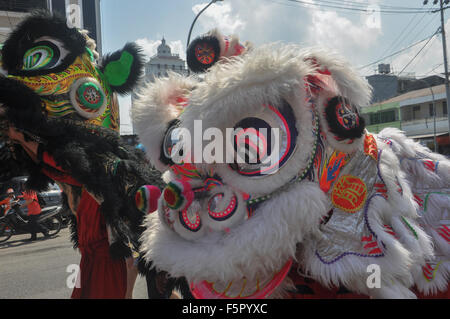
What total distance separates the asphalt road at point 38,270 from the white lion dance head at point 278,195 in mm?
2503

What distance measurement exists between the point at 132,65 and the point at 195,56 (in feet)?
2.97

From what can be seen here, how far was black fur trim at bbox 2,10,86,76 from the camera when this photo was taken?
7.48 ft

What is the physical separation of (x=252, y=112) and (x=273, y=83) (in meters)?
0.13

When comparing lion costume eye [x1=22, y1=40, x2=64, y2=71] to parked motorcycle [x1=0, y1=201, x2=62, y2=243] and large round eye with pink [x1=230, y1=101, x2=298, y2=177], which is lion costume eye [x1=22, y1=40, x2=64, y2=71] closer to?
large round eye with pink [x1=230, y1=101, x2=298, y2=177]

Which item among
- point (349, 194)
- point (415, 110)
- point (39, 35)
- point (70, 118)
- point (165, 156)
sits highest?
point (415, 110)

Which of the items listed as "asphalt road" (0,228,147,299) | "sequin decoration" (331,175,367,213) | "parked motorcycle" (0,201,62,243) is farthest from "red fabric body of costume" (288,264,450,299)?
"parked motorcycle" (0,201,62,243)

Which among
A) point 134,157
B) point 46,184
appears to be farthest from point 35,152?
point 134,157

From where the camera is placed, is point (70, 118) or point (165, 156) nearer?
point (165, 156)

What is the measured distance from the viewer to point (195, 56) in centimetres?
189

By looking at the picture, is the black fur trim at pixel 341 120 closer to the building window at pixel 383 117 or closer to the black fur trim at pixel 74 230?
the black fur trim at pixel 74 230

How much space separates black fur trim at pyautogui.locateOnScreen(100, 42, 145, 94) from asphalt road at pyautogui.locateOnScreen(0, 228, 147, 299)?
2.07m

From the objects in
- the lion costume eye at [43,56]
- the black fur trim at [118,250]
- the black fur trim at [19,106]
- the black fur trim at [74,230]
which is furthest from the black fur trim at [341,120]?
the black fur trim at [74,230]

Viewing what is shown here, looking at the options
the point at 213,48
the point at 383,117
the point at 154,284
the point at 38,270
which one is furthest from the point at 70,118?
the point at 383,117

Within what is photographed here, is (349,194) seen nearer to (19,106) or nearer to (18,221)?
(19,106)
